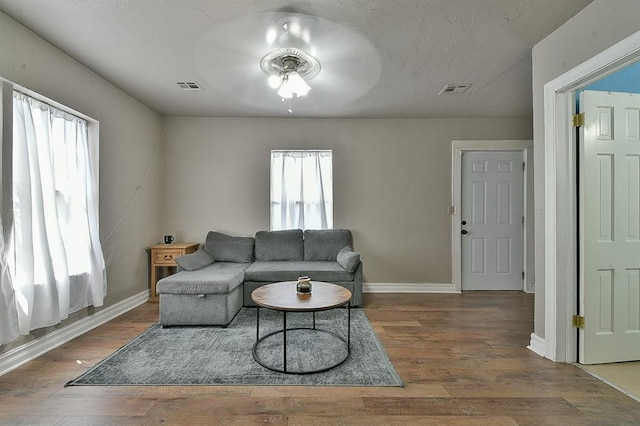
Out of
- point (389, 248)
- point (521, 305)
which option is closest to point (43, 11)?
point (389, 248)

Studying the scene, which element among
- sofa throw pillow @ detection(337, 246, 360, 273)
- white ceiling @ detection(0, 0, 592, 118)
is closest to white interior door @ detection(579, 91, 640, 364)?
white ceiling @ detection(0, 0, 592, 118)

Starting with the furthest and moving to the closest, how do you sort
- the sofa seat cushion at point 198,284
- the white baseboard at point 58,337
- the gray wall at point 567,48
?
1. the sofa seat cushion at point 198,284
2. the white baseboard at point 58,337
3. the gray wall at point 567,48

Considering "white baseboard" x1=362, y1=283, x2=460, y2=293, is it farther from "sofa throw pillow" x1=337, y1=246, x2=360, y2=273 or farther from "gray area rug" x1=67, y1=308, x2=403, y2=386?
"gray area rug" x1=67, y1=308, x2=403, y2=386

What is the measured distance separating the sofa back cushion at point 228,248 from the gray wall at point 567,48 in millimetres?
A: 3235

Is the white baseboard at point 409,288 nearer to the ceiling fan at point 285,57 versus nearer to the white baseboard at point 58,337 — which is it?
the ceiling fan at point 285,57

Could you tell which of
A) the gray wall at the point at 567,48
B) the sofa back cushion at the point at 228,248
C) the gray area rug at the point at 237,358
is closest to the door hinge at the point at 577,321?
the gray wall at the point at 567,48

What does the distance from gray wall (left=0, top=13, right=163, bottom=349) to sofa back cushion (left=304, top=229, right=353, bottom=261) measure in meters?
2.12

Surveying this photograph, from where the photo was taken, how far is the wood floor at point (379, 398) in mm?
1638

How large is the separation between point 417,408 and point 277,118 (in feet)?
12.5

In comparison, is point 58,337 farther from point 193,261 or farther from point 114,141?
point 114,141

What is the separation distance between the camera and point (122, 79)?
3.12 metres

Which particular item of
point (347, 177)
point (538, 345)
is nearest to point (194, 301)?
point (347, 177)

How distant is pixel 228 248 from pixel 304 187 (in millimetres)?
1362

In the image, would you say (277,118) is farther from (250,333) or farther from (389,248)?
(250,333)
